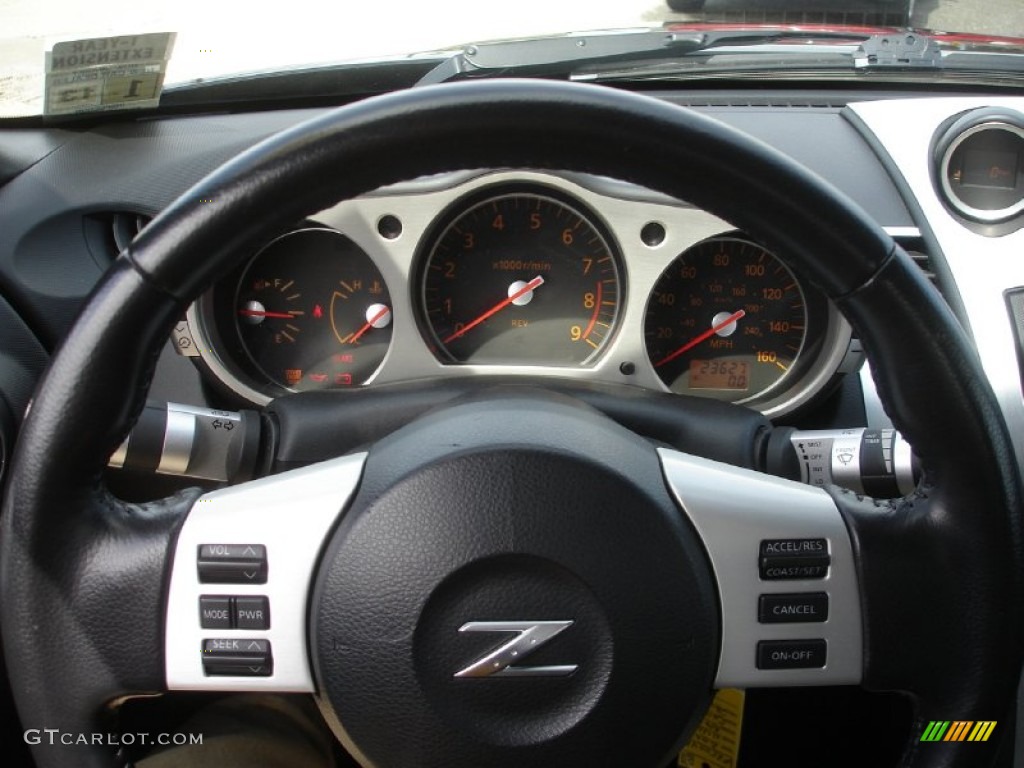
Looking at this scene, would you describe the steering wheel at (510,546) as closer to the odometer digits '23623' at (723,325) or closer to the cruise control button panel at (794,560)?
the cruise control button panel at (794,560)

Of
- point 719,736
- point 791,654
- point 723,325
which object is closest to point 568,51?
point 723,325

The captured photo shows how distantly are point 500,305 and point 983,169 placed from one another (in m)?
1.04

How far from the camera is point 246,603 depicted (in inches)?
48.6

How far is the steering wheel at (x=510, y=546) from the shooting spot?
1116 millimetres

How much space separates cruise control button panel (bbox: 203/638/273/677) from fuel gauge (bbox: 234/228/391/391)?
138 cm

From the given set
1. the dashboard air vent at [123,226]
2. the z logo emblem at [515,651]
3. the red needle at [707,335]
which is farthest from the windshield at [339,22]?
the z logo emblem at [515,651]

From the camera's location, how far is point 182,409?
5.90 feet

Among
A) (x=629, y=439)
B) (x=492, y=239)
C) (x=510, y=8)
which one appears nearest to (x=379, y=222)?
(x=492, y=239)

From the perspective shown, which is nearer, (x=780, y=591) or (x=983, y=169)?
(x=780, y=591)

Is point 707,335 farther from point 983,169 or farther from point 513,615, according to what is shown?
point 513,615

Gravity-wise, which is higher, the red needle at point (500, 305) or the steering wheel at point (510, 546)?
the red needle at point (500, 305)

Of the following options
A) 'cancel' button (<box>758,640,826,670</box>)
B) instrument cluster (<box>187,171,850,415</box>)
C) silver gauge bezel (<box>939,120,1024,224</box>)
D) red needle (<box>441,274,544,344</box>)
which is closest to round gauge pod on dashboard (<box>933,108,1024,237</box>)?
silver gauge bezel (<box>939,120,1024,224</box>)

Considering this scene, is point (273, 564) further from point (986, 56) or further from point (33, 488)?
point (986, 56)

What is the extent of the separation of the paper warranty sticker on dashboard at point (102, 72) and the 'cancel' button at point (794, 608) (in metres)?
1.66
